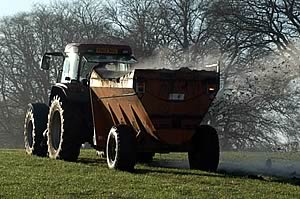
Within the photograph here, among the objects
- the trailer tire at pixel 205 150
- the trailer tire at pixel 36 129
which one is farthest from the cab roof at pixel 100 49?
the trailer tire at pixel 205 150

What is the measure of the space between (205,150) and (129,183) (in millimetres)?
3493

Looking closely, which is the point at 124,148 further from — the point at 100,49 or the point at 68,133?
the point at 100,49

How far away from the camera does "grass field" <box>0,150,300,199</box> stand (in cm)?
1112

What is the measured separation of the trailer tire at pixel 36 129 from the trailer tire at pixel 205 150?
497 cm

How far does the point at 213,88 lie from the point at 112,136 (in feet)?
7.09

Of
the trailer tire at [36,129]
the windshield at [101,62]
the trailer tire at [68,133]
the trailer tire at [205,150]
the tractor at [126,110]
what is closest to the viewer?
the tractor at [126,110]

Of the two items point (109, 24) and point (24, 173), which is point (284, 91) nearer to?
point (24, 173)

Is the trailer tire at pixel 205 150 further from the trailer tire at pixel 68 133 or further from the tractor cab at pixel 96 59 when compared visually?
the tractor cab at pixel 96 59

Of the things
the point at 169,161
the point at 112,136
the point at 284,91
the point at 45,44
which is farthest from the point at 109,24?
the point at 112,136

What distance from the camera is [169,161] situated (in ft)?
61.2

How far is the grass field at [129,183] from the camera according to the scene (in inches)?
438

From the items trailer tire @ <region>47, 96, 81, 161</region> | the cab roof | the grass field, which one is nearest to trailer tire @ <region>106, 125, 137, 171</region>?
the grass field

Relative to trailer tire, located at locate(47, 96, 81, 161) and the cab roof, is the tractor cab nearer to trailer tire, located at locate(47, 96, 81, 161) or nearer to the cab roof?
the cab roof

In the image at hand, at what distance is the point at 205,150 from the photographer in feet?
50.8
